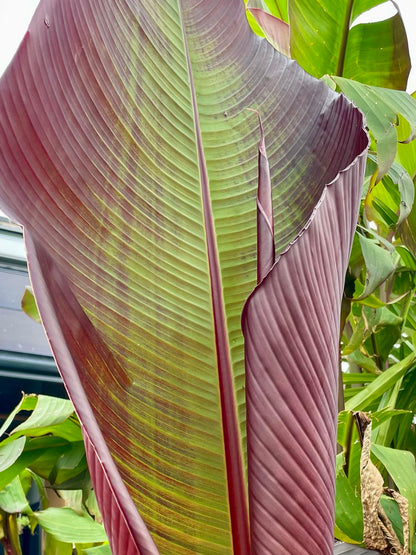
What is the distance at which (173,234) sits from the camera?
1.22ft

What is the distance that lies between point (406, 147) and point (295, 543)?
614mm

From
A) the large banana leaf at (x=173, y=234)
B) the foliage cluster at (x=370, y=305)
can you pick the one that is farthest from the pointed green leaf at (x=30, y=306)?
the large banana leaf at (x=173, y=234)

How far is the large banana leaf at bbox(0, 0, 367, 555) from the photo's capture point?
269 millimetres

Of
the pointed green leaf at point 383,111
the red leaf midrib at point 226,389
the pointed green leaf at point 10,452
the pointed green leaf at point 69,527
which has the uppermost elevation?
the pointed green leaf at point 383,111

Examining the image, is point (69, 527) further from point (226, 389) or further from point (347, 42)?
point (347, 42)

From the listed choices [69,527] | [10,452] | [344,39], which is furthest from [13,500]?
[344,39]

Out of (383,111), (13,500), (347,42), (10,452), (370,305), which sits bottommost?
(13,500)

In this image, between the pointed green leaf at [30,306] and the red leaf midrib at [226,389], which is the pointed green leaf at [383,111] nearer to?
the red leaf midrib at [226,389]

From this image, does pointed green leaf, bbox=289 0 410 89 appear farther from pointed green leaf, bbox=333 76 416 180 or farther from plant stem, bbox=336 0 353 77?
pointed green leaf, bbox=333 76 416 180

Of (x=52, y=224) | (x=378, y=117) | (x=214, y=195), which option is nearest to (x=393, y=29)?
(x=378, y=117)

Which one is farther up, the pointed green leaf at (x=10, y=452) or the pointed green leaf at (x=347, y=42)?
the pointed green leaf at (x=347, y=42)

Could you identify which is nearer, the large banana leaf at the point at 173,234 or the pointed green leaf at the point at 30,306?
the large banana leaf at the point at 173,234

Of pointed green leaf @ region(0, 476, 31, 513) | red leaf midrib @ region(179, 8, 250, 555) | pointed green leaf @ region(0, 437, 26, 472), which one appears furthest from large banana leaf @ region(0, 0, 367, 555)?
pointed green leaf @ region(0, 476, 31, 513)

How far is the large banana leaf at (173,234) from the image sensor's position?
0.27 metres
